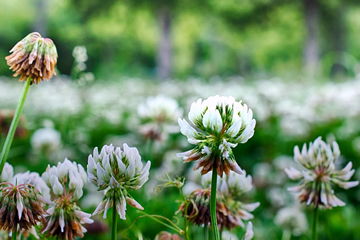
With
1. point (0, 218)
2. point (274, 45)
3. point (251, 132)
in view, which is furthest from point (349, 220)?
point (274, 45)

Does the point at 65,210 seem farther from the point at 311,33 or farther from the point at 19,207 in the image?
the point at 311,33

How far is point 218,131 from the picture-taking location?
477 mm

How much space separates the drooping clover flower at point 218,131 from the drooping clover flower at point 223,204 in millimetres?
94

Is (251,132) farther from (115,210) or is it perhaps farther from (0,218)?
(0,218)

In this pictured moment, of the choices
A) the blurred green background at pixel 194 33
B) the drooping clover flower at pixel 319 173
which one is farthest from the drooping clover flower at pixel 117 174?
the blurred green background at pixel 194 33

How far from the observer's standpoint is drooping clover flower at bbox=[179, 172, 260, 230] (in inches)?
22.1

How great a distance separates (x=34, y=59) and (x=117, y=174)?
0.68 ft

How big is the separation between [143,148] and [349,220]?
1349 millimetres

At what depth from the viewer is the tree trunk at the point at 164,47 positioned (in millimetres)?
12961

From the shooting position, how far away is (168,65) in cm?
1307

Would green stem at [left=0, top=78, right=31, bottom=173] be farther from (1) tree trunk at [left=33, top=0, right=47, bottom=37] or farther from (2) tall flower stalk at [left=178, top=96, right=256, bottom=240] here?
(1) tree trunk at [left=33, top=0, right=47, bottom=37]

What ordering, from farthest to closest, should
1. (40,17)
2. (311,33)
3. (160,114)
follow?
(40,17) < (311,33) < (160,114)

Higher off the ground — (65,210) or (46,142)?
(46,142)

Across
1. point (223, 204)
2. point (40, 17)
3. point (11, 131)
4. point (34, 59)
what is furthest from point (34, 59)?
point (40, 17)
